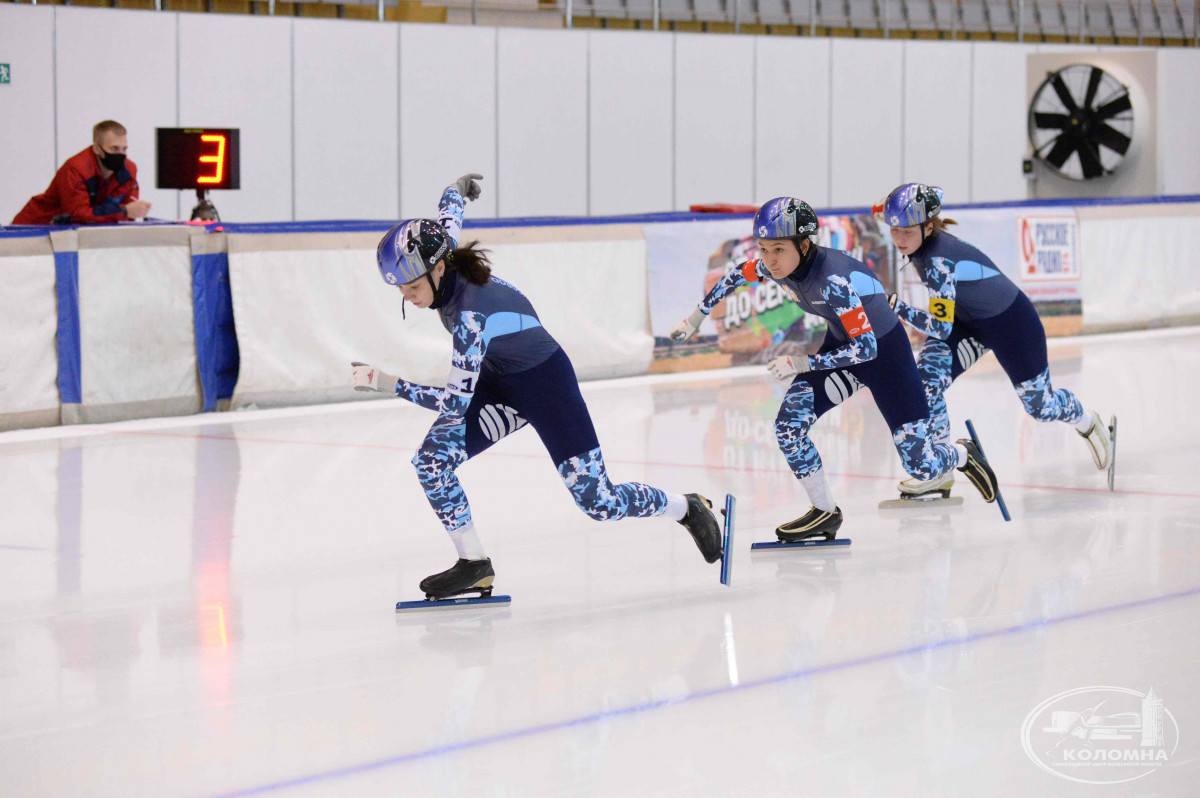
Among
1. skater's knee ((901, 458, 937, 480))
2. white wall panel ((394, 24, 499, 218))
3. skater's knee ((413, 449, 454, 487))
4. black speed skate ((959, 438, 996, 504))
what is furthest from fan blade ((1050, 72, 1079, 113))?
skater's knee ((413, 449, 454, 487))

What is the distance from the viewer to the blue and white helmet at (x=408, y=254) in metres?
4.45

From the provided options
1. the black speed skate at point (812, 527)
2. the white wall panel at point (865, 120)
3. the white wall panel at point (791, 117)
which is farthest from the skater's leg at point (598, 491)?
the white wall panel at point (865, 120)

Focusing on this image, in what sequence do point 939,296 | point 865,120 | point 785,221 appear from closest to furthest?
1. point 785,221
2. point 939,296
3. point 865,120

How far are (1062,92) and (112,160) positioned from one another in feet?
40.6

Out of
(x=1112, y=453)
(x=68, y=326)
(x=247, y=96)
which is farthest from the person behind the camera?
(x=247, y=96)

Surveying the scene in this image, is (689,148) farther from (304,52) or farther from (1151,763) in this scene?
(1151,763)

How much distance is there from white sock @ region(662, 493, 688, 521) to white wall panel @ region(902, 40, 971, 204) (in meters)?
13.9

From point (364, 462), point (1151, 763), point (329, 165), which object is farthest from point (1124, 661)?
point (329, 165)

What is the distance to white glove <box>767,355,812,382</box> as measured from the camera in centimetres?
498

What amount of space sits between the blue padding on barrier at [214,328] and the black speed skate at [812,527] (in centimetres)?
498

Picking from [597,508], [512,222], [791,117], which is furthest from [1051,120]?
[597,508]

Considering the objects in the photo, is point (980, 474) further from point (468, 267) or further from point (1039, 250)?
point (1039, 250)

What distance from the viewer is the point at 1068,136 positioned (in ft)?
60.3

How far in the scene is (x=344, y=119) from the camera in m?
14.5
